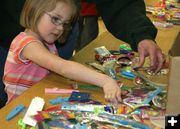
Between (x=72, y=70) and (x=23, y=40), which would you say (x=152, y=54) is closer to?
(x=72, y=70)

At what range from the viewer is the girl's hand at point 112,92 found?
0.95m

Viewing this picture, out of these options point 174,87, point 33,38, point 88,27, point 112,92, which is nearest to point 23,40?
point 33,38

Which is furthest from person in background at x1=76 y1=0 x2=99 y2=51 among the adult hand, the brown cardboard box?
the brown cardboard box

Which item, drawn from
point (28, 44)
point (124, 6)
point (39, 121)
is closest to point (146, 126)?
point (39, 121)

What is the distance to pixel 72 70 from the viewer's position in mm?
1036

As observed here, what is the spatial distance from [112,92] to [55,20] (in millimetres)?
382

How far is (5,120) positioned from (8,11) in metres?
0.61

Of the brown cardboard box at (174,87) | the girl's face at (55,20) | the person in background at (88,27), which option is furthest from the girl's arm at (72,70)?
the person in background at (88,27)

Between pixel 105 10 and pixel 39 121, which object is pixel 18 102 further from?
pixel 105 10

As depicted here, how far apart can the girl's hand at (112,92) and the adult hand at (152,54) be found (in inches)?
8.0

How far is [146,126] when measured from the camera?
84 cm

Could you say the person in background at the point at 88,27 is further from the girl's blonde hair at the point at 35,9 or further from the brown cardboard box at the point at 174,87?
the brown cardboard box at the point at 174,87

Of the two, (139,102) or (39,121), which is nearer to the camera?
(39,121)

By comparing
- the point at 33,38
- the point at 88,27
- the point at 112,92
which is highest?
the point at 33,38
